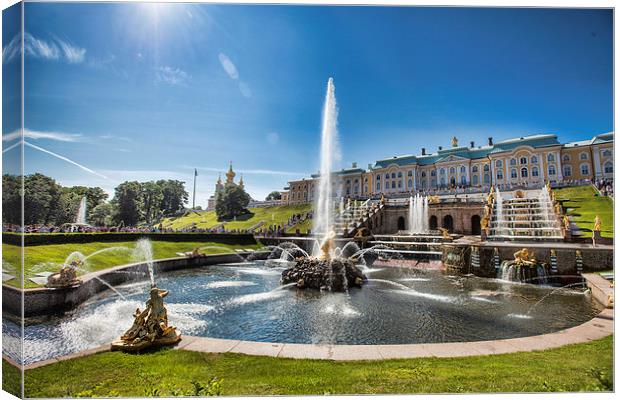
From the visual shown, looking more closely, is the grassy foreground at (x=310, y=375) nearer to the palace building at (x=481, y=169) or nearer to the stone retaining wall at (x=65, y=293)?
the stone retaining wall at (x=65, y=293)

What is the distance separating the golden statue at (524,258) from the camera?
15.2m

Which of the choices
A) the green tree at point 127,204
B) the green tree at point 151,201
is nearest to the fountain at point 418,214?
the green tree at point 127,204

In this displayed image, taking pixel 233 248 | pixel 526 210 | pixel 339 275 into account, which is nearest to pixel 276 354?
pixel 339 275

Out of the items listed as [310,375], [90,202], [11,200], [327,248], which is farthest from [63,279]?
[90,202]

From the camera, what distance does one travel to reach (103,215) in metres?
54.4

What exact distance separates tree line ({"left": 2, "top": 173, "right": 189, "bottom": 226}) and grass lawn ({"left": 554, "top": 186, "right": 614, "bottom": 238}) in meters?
23.0

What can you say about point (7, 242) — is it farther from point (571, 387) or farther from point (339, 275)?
point (339, 275)

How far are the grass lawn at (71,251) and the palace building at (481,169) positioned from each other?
23009 millimetres

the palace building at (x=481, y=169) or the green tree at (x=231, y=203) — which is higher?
the palace building at (x=481, y=169)

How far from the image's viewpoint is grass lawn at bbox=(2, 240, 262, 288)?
5.45 meters

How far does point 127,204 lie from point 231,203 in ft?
61.5

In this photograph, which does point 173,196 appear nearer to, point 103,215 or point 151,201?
point 151,201

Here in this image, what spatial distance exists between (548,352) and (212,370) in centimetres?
584

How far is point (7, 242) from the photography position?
17.7 feet
